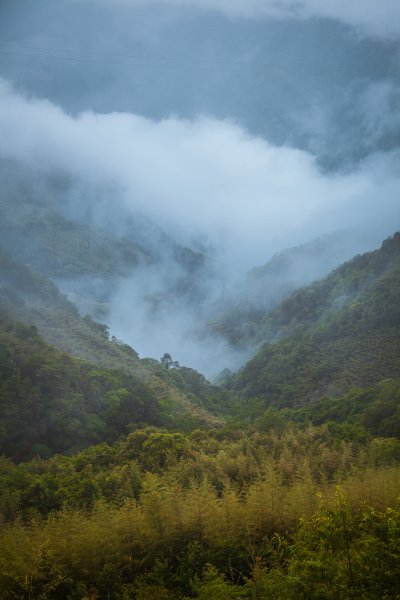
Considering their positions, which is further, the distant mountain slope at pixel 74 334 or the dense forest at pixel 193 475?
the distant mountain slope at pixel 74 334

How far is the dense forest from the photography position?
26.8 ft

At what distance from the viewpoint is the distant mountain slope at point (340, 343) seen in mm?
51906

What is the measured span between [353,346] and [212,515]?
48.6 meters

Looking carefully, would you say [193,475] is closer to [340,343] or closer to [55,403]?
[55,403]

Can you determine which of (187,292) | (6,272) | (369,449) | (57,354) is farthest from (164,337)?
(369,449)

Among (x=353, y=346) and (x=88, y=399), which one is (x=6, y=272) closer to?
(x=88, y=399)

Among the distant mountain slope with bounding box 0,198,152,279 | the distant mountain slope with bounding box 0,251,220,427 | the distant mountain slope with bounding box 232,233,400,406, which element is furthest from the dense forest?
the distant mountain slope with bounding box 0,198,152,279

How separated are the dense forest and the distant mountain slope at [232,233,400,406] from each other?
0.90ft

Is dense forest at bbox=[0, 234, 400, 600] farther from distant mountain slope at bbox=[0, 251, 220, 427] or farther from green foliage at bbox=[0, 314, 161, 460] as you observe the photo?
Result: distant mountain slope at bbox=[0, 251, 220, 427]

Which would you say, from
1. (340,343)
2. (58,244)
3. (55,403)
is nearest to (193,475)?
(55,403)

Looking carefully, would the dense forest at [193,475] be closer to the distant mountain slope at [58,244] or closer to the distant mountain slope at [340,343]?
the distant mountain slope at [340,343]

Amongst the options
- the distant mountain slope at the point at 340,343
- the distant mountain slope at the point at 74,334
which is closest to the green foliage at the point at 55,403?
the distant mountain slope at the point at 74,334

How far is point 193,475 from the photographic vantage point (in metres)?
17.5

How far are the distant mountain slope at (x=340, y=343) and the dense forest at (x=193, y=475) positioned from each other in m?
0.28
